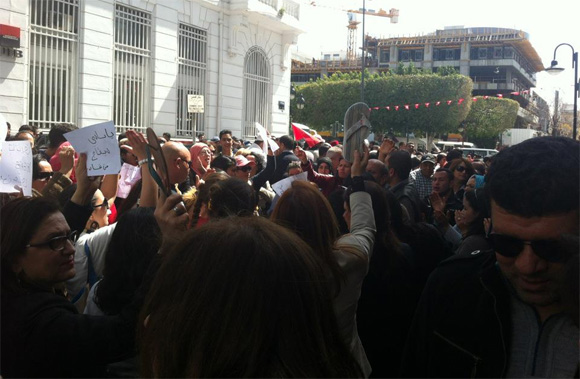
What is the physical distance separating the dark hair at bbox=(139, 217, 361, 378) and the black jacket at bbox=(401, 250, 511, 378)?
0.59 metres

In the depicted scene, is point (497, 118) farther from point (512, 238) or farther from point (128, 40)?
point (512, 238)

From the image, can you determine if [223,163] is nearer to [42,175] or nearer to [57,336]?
[42,175]

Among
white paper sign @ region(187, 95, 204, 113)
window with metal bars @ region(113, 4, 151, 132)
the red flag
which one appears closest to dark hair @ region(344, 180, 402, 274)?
the red flag

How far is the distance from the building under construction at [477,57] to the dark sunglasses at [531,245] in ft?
196

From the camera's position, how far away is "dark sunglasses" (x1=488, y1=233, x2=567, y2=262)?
5.22ft

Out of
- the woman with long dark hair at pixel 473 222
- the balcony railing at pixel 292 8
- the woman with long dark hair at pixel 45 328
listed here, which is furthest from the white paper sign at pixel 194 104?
the balcony railing at pixel 292 8

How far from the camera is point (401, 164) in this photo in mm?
5938

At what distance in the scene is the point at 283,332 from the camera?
43.4 inches

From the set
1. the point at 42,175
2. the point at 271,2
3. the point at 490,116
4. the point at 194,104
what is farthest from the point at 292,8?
the point at 490,116

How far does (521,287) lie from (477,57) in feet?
223

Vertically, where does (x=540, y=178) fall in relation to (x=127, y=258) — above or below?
above

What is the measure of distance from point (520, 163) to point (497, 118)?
169 feet

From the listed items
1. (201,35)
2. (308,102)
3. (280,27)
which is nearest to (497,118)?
(308,102)

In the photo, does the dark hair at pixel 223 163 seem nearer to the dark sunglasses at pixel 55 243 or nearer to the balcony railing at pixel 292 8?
the dark sunglasses at pixel 55 243
